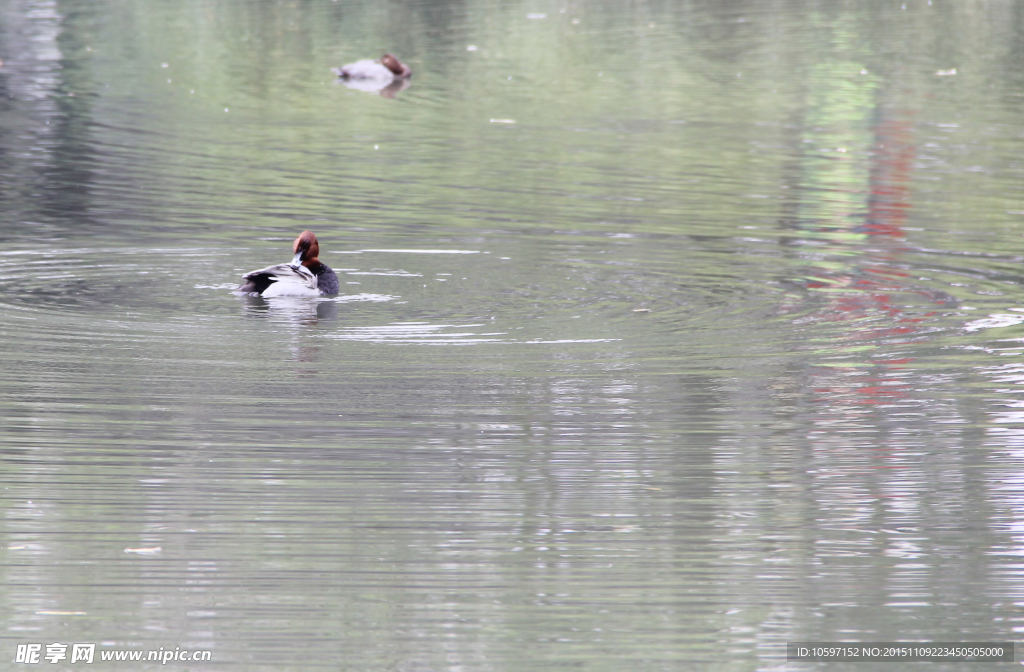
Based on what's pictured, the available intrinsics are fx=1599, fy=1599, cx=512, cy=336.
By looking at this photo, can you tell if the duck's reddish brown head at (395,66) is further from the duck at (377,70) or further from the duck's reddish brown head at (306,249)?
the duck's reddish brown head at (306,249)

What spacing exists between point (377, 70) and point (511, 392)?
705 inches

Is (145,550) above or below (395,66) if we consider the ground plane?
above

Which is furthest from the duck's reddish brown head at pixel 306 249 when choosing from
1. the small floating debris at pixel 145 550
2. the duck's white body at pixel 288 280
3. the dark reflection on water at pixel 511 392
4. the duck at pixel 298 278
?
Result: the small floating debris at pixel 145 550

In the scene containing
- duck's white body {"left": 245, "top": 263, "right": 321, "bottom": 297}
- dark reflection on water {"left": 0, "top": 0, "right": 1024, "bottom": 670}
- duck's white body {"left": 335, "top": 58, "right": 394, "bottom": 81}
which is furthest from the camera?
duck's white body {"left": 335, "top": 58, "right": 394, "bottom": 81}

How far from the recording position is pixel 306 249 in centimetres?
1077

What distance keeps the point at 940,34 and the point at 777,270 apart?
76.2 ft

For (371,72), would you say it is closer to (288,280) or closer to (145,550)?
(288,280)

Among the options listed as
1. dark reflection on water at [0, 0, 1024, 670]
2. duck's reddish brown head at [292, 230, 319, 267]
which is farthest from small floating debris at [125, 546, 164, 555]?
duck's reddish brown head at [292, 230, 319, 267]

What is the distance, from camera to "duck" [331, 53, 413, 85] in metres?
25.3

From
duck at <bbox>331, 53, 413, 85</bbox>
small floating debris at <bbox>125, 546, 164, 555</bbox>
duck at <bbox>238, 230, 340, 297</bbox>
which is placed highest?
small floating debris at <bbox>125, 546, 164, 555</bbox>

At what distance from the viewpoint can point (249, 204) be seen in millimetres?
14625

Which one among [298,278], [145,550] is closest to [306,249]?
[298,278]

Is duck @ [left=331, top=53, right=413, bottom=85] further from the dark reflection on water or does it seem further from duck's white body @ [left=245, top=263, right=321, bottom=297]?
duck's white body @ [left=245, top=263, right=321, bottom=297]

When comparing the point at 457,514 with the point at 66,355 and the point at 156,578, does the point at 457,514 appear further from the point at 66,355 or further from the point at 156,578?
the point at 66,355
